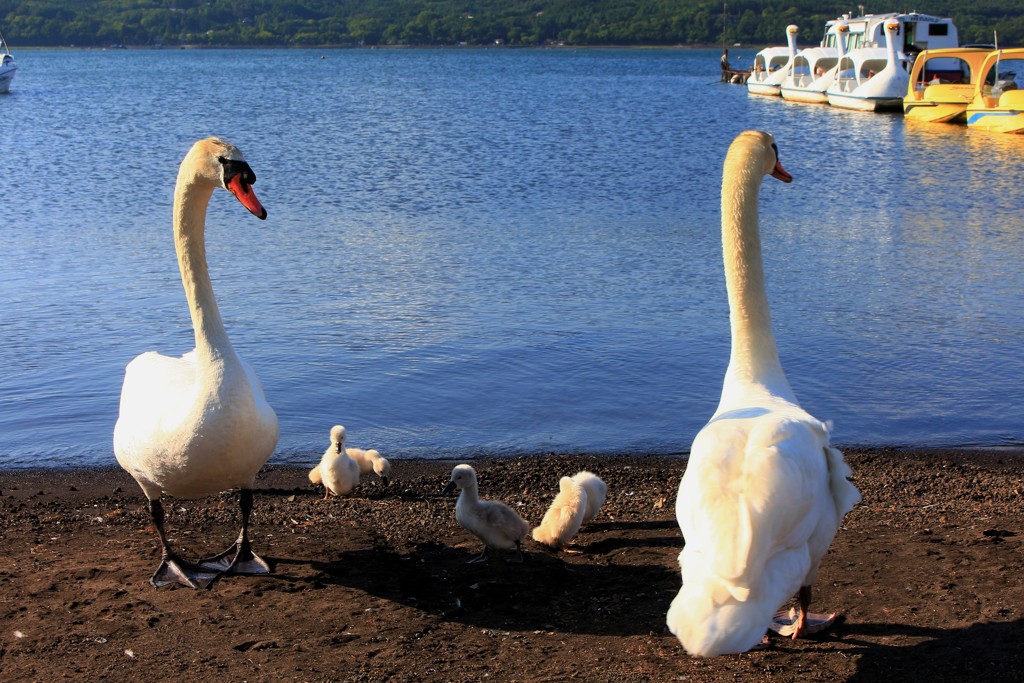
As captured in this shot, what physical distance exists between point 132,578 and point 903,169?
24.9 metres

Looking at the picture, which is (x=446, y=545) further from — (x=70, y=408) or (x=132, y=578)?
(x=70, y=408)

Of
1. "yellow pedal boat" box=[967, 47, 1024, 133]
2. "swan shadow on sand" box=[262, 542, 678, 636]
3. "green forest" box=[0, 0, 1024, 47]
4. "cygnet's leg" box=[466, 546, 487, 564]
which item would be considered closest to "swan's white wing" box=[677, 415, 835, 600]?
"swan shadow on sand" box=[262, 542, 678, 636]

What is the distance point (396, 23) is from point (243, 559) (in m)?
155

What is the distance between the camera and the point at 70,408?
31.8 feet

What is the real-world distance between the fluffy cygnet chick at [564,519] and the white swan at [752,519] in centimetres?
131

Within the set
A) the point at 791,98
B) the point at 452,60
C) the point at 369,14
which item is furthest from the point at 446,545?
the point at 369,14

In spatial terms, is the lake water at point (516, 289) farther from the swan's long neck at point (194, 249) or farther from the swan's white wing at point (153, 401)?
the swan's long neck at point (194, 249)

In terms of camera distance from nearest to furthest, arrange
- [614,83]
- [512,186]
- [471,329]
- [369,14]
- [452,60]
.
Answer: [471,329] < [512,186] < [614,83] < [452,60] < [369,14]

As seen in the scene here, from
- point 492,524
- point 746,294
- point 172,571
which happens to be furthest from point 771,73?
point 172,571

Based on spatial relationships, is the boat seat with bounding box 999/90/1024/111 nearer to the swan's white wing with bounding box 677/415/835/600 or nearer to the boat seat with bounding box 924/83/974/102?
the boat seat with bounding box 924/83/974/102

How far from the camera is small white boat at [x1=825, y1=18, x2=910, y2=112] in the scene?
1767 inches

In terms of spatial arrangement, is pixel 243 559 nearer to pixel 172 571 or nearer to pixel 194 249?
pixel 172 571

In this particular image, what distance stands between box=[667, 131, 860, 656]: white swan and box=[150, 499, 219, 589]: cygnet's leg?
2.57 m

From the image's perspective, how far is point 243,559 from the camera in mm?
5891
